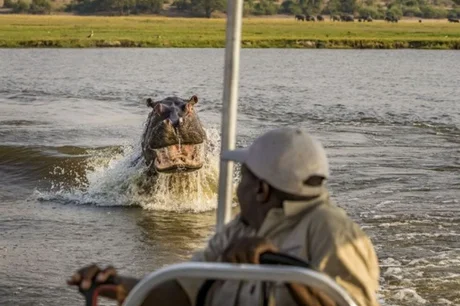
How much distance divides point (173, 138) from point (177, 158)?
0.32 metres

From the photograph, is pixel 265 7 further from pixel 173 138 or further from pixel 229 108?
pixel 229 108

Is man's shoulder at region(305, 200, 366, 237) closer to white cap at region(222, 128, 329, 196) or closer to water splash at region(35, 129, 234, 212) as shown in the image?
white cap at region(222, 128, 329, 196)

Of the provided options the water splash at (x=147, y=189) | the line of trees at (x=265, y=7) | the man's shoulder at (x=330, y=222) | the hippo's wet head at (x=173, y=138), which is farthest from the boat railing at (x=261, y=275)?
the line of trees at (x=265, y=7)

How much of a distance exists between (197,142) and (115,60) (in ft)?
124

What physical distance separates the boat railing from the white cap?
47cm

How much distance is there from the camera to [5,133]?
20.5 m

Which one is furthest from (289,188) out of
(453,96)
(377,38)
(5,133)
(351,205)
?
(377,38)

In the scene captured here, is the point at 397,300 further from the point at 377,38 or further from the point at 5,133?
the point at 377,38

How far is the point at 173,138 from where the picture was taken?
491 inches

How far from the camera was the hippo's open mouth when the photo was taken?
12.7 m

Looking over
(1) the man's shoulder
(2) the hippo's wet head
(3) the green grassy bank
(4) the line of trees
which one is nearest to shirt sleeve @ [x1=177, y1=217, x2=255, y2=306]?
(1) the man's shoulder

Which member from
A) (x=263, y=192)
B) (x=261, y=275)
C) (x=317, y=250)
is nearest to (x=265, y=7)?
(x=263, y=192)

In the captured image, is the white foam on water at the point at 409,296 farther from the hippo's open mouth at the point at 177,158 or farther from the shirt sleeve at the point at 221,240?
the shirt sleeve at the point at 221,240

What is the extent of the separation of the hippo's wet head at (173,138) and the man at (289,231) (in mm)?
8839
